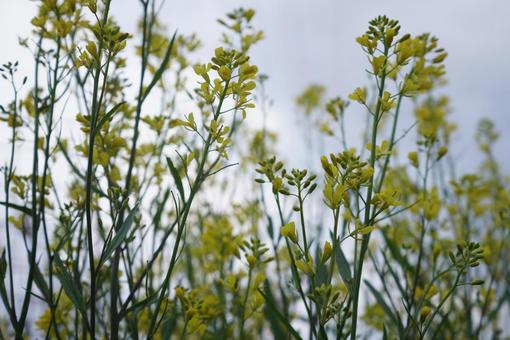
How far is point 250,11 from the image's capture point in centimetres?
249

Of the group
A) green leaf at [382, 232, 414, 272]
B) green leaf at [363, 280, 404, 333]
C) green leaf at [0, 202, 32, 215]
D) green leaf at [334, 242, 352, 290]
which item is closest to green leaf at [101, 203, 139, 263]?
green leaf at [0, 202, 32, 215]

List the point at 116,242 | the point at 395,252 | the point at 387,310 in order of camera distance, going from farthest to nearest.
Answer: the point at 395,252, the point at 387,310, the point at 116,242

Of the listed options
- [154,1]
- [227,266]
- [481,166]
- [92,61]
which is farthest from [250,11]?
[481,166]

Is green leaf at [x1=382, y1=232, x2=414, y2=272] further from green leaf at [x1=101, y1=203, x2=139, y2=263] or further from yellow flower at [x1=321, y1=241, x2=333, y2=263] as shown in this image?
green leaf at [x1=101, y1=203, x2=139, y2=263]

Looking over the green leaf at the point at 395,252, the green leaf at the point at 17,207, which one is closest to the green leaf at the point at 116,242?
the green leaf at the point at 17,207

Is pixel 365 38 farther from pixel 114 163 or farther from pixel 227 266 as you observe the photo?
pixel 227 266

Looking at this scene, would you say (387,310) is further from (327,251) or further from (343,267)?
(327,251)

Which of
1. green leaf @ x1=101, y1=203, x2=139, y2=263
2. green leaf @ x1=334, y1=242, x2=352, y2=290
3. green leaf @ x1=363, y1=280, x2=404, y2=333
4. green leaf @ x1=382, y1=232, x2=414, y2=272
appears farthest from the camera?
green leaf @ x1=382, y1=232, x2=414, y2=272

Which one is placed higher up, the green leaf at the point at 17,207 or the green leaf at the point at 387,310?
the green leaf at the point at 17,207

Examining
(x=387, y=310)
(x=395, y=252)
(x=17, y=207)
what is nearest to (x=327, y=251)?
(x=387, y=310)

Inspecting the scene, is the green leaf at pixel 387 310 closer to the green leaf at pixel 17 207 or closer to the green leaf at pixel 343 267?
the green leaf at pixel 343 267

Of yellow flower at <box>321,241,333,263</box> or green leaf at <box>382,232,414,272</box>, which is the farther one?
green leaf at <box>382,232,414,272</box>

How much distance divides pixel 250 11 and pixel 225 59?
1152 mm

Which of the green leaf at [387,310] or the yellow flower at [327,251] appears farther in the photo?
the green leaf at [387,310]
